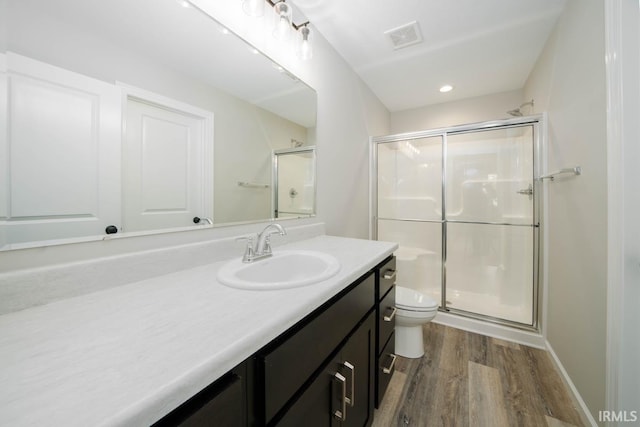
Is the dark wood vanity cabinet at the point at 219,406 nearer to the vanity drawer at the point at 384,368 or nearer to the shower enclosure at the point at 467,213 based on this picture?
the vanity drawer at the point at 384,368

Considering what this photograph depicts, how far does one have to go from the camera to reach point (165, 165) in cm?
Answer: 85

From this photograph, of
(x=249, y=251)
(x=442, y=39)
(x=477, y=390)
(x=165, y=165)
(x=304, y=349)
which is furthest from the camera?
(x=442, y=39)

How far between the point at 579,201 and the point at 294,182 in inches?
59.4

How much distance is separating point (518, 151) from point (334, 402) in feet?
7.84

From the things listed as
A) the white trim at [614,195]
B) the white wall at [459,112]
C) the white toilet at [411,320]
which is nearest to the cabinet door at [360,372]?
the white toilet at [411,320]

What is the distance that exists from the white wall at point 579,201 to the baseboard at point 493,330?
0.13 meters

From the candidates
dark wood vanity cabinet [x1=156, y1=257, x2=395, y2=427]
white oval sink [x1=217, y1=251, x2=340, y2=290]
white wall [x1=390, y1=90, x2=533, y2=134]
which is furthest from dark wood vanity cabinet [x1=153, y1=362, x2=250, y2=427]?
white wall [x1=390, y1=90, x2=533, y2=134]

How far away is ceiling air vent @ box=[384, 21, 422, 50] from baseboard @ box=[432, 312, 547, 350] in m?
2.24

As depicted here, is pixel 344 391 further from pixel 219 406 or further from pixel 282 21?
pixel 282 21

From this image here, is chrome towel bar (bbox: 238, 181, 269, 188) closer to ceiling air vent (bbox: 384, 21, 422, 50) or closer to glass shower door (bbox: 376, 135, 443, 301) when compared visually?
ceiling air vent (bbox: 384, 21, 422, 50)

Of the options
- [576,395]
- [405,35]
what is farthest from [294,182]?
[576,395]

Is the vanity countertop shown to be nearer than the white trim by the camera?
Yes

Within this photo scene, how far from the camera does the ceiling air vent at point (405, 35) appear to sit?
1.62 meters

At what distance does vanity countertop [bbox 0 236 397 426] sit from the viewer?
0.99 ft
